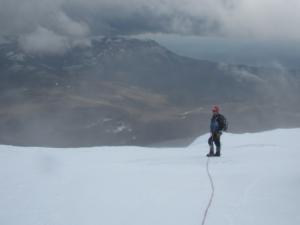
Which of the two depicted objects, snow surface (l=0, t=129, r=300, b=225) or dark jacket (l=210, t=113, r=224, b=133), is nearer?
snow surface (l=0, t=129, r=300, b=225)

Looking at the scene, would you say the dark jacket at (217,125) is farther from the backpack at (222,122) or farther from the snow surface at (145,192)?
the snow surface at (145,192)

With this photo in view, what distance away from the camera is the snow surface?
10.9 m

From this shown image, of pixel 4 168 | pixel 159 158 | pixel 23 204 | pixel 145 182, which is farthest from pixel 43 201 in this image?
pixel 159 158

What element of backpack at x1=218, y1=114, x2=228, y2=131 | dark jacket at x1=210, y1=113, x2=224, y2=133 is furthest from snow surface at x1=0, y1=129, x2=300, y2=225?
backpack at x1=218, y1=114, x2=228, y2=131

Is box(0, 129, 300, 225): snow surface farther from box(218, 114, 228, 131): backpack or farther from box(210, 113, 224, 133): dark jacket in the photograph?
box(218, 114, 228, 131): backpack

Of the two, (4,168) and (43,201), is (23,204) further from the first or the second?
(4,168)

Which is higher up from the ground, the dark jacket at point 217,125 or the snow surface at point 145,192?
the dark jacket at point 217,125

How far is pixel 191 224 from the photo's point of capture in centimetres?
1038

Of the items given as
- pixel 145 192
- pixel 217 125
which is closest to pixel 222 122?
pixel 217 125

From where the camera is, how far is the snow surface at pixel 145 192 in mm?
10883

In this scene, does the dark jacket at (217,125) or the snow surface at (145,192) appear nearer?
the snow surface at (145,192)

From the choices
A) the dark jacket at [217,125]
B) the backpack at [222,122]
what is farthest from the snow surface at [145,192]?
the backpack at [222,122]

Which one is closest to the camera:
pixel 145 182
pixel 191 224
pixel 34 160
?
pixel 191 224

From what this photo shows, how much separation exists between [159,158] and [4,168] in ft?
24.4
